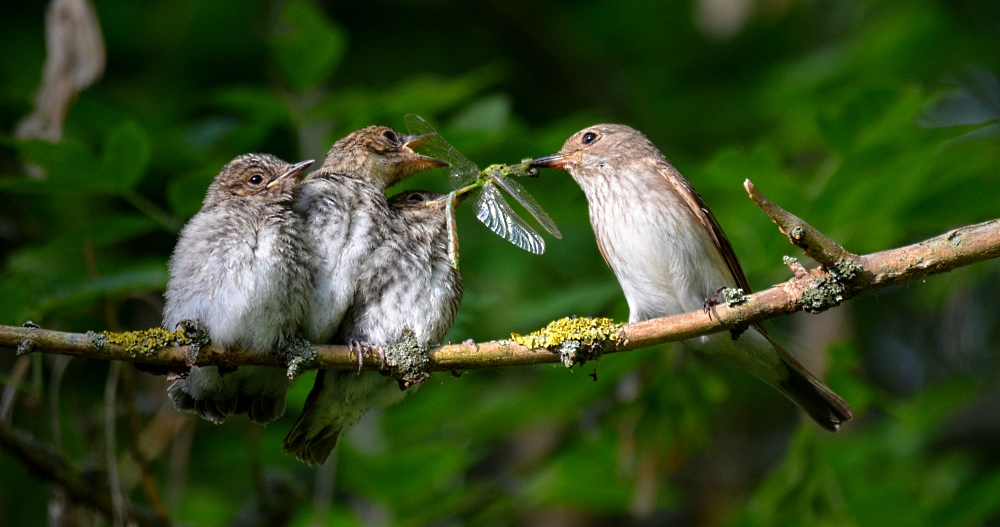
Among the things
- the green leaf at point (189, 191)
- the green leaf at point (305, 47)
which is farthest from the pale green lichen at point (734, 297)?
the green leaf at point (305, 47)

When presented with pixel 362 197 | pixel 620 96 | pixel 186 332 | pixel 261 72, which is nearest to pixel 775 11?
pixel 620 96

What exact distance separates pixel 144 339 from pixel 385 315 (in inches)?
41.3

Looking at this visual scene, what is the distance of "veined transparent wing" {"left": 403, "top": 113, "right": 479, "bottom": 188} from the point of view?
491 centimetres

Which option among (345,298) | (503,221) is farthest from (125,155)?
(503,221)

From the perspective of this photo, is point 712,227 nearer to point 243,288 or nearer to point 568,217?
point 568,217

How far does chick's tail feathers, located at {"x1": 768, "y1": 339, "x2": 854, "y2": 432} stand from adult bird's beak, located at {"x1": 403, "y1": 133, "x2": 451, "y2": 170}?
73.5 inches

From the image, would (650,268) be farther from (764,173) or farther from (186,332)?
(186,332)

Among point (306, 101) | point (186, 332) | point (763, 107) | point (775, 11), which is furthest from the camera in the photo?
point (775, 11)

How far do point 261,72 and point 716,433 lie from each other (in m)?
5.10

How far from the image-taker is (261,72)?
9047 mm

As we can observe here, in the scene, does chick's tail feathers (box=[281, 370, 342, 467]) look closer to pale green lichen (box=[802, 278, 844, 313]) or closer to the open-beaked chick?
the open-beaked chick

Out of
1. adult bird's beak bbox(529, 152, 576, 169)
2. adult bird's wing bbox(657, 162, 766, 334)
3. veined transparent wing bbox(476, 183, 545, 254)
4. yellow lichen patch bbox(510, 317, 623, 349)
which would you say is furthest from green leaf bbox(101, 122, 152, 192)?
adult bird's wing bbox(657, 162, 766, 334)

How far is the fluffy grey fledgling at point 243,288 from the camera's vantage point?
3.79 m

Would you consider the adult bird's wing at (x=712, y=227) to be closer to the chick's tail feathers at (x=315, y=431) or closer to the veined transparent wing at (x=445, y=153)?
the veined transparent wing at (x=445, y=153)
